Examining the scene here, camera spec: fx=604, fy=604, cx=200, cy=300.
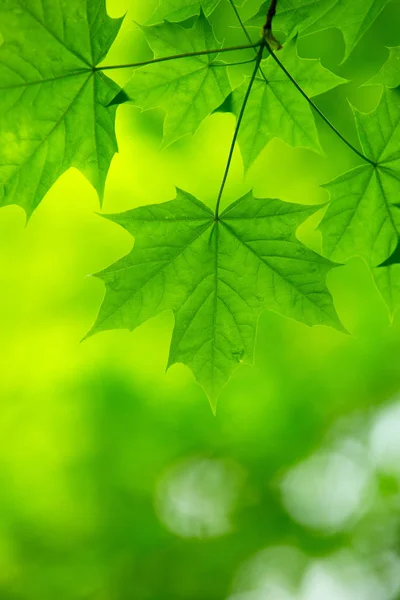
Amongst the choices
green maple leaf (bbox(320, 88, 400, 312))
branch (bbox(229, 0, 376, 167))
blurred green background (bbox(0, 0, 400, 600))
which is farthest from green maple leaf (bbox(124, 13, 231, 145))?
blurred green background (bbox(0, 0, 400, 600))

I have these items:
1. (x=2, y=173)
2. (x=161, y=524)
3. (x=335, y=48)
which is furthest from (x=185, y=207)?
(x=161, y=524)

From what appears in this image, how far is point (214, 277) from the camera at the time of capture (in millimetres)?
2338

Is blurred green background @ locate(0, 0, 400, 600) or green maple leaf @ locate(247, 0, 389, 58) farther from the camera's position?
blurred green background @ locate(0, 0, 400, 600)

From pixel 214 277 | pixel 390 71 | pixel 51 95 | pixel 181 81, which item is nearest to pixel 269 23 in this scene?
pixel 181 81

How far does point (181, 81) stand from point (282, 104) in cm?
42

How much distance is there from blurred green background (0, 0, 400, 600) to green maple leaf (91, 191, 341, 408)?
4.82 meters

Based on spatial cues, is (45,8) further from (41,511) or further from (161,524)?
(161,524)

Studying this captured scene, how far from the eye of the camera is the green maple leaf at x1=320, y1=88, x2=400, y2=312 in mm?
2326

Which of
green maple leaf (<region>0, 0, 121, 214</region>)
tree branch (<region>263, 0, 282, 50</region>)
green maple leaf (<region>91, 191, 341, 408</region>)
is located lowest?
green maple leaf (<region>91, 191, 341, 408</region>)

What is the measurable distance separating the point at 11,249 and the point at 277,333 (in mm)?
3700

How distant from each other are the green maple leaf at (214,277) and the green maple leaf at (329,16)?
0.59m

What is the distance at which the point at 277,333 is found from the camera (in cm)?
811

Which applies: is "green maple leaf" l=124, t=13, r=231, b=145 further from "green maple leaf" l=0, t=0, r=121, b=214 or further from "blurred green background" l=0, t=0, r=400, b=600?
"blurred green background" l=0, t=0, r=400, b=600

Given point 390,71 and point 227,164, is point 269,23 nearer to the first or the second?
point 227,164
